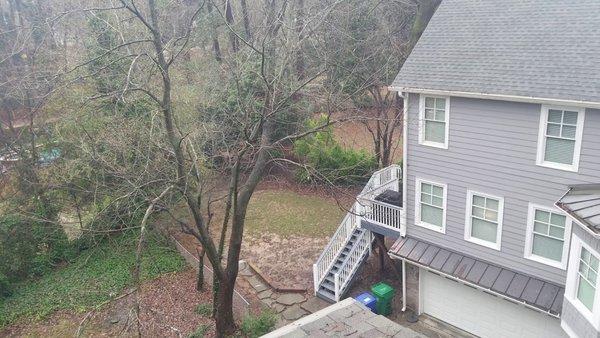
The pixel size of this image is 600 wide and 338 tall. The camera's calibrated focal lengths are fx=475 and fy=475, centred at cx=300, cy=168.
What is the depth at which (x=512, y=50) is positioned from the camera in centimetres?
1162

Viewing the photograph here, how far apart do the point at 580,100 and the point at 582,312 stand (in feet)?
14.1

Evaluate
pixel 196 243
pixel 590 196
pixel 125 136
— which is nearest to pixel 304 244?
pixel 196 243

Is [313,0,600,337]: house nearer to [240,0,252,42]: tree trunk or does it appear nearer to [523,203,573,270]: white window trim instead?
[523,203,573,270]: white window trim


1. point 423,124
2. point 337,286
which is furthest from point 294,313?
point 423,124

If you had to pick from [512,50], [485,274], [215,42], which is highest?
[215,42]

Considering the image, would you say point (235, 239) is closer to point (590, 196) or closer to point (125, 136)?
point (125, 136)

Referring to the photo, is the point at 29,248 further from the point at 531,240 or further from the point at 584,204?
the point at 584,204

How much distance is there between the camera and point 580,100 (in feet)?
32.1

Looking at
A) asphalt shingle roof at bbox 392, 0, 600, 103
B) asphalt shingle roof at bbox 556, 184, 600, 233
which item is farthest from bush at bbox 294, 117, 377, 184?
asphalt shingle roof at bbox 556, 184, 600, 233

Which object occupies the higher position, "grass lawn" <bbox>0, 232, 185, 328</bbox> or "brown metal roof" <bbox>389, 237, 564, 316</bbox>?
"brown metal roof" <bbox>389, 237, 564, 316</bbox>

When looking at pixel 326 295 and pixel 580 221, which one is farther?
pixel 326 295

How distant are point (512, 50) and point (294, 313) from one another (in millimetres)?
9712

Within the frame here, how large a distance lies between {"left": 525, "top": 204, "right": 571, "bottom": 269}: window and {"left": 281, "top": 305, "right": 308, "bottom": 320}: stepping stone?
6.80 m

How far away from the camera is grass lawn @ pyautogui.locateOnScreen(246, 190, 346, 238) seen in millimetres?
20047
